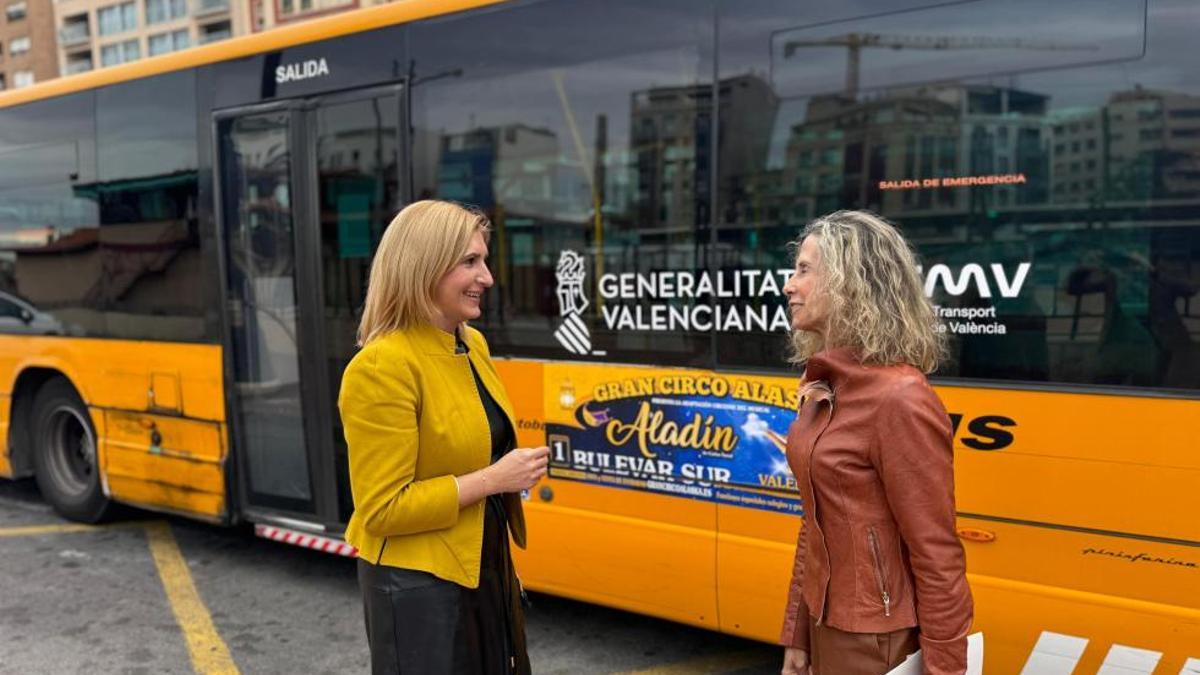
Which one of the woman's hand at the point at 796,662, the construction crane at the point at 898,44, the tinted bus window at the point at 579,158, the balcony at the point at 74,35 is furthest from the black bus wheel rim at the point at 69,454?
the balcony at the point at 74,35

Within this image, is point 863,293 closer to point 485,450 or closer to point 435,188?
point 485,450

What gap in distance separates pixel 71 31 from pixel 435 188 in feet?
269

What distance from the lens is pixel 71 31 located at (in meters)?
72.4

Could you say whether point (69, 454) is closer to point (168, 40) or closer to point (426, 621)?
point (426, 621)

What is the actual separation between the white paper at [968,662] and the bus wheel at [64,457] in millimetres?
6253

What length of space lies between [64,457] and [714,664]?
5277 millimetres

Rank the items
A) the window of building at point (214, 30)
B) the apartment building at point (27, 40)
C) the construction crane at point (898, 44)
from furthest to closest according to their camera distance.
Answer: the apartment building at point (27, 40)
the window of building at point (214, 30)
the construction crane at point (898, 44)

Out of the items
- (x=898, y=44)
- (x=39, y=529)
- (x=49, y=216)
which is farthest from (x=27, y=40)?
(x=898, y=44)

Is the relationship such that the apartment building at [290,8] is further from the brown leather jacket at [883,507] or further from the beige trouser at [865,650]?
the beige trouser at [865,650]

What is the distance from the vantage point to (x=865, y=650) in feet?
6.87

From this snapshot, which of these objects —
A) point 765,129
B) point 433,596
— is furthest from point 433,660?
point 765,129

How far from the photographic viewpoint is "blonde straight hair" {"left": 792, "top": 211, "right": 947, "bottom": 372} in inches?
81.8

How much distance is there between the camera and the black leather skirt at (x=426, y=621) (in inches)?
88.6

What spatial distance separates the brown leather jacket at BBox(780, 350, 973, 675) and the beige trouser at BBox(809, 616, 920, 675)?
3cm
